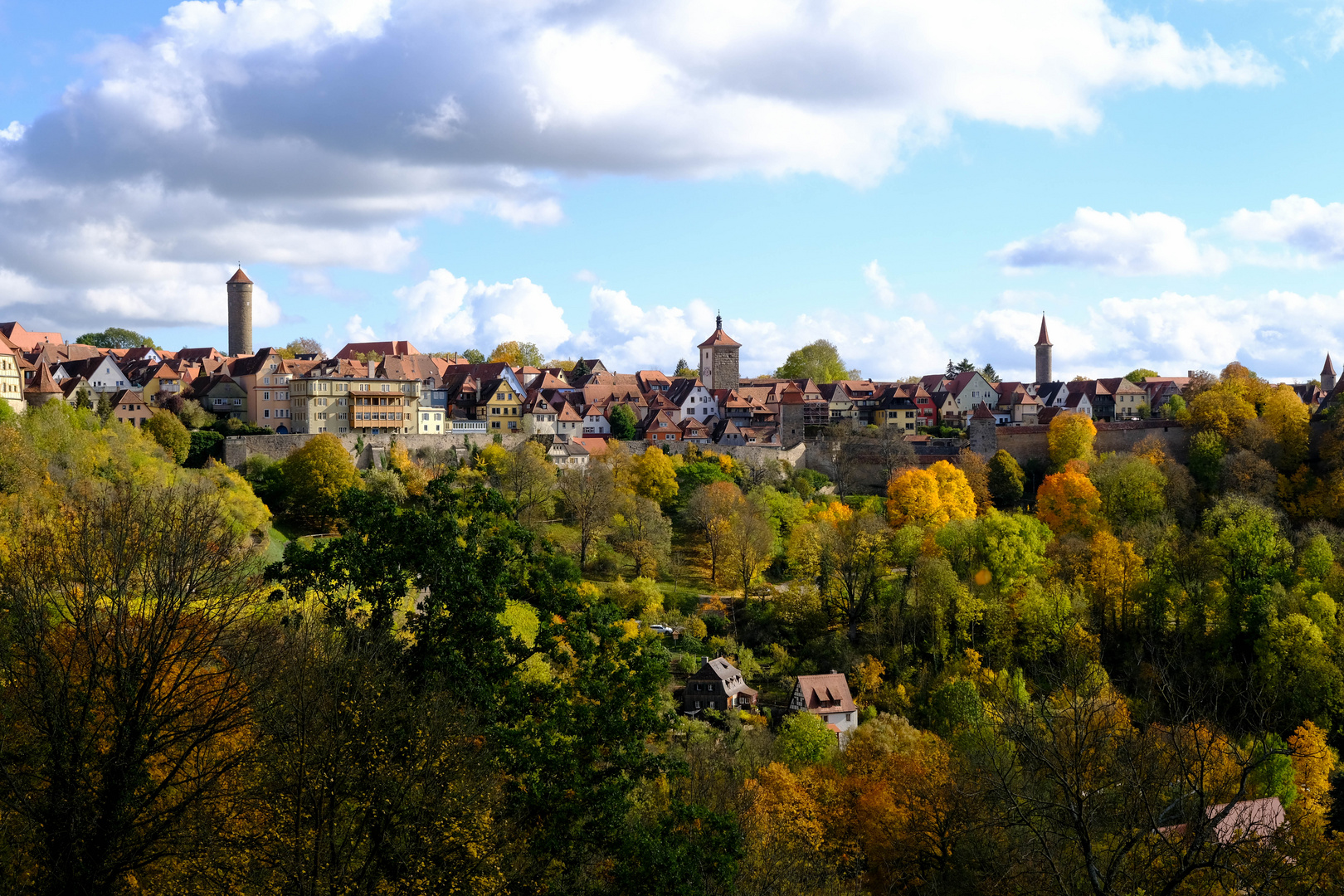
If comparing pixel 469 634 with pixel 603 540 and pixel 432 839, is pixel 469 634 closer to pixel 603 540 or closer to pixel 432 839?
pixel 432 839

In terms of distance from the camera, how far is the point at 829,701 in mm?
39812

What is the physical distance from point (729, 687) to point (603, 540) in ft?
44.9

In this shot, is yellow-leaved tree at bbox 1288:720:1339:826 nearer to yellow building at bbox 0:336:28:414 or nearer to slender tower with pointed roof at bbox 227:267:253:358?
yellow building at bbox 0:336:28:414

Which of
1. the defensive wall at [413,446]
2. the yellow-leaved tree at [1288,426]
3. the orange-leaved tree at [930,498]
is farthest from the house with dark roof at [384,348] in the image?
the yellow-leaved tree at [1288,426]

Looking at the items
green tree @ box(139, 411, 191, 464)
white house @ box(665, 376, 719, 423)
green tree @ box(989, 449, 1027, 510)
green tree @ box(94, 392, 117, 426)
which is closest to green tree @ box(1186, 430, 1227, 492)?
green tree @ box(989, 449, 1027, 510)

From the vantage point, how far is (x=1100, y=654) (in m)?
43.6

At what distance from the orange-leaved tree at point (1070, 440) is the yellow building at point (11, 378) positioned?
54.1 metres

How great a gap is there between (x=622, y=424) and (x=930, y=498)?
20.6 meters

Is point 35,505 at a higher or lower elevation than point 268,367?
lower

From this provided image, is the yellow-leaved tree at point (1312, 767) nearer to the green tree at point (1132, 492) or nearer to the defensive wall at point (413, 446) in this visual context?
the green tree at point (1132, 492)

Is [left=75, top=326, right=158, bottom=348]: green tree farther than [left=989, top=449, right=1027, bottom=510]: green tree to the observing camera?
Yes

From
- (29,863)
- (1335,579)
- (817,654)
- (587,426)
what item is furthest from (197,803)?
(587,426)

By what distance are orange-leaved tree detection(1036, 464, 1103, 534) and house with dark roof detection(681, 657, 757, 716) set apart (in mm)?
22731

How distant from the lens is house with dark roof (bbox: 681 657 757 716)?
40.4 metres
